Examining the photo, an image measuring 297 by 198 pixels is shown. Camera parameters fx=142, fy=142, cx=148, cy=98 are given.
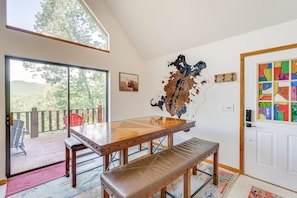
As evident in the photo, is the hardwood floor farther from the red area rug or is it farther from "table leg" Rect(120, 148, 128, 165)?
"table leg" Rect(120, 148, 128, 165)

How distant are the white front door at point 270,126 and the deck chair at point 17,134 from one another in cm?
378

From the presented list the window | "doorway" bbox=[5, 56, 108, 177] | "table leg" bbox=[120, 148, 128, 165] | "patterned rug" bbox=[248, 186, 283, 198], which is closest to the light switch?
"patterned rug" bbox=[248, 186, 283, 198]

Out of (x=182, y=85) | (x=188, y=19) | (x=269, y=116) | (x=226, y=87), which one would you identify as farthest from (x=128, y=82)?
(x=269, y=116)

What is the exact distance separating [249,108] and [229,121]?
1.23 feet

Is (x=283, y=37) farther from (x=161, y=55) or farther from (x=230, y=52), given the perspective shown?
(x=161, y=55)

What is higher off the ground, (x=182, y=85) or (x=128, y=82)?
(x=128, y=82)

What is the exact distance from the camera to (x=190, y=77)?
2.99 meters

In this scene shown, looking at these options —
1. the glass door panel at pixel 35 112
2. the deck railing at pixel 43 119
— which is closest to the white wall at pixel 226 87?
the deck railing at pixel 43 119

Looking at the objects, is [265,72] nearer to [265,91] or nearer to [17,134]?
[265,91]

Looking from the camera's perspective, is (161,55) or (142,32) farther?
(161,55)

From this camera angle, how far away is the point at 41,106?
103 inches

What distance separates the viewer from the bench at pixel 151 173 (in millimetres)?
1180

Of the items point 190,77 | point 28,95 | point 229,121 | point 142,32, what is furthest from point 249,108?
point 28,95

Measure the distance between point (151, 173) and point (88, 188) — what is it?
1.24 m
